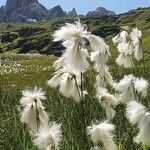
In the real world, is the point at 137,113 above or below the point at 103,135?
above

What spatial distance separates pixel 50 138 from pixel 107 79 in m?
2.75

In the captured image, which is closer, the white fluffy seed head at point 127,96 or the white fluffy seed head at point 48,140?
the white fluffy seed head at point 48,140

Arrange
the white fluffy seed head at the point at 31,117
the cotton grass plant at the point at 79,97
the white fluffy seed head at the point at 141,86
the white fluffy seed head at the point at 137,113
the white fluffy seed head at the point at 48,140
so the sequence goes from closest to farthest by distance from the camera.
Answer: the white fluffy seed head at the point at 137,113
the cotton grass plant at the point at 79,97
the white fluffy seed head at the point at 48,140
the white fluffy seed head at the point at 31,117
the white fluffy seed head at the point at 141,86

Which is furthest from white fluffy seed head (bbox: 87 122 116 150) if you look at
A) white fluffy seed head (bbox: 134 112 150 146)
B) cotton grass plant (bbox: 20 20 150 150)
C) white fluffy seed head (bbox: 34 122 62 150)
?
white fluffy seed head (bbox: 134 112 150 146)

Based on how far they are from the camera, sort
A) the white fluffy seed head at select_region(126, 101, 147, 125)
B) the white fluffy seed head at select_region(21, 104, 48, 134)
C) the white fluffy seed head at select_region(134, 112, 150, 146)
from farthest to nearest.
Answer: the white fluffy seed head at select_region(21, 104, 48, 134), the white fluffy seed head at select_region(126, 101, 147, 125), the white fluffy seed head at select_region(134, 112, 150, 146)

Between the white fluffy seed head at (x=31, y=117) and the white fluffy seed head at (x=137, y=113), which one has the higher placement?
the white fluffy seed head at (x=137, y=113)

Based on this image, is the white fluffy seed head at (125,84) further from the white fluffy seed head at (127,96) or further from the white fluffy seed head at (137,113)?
the white fluffy seed head at (137,113)

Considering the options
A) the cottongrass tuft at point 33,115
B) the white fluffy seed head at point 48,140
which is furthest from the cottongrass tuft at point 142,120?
the cottongrass tuft at point 33,115

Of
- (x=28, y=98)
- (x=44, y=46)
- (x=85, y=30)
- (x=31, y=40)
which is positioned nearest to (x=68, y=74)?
(x=28, y=98)

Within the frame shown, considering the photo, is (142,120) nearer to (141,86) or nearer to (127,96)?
(141,86)

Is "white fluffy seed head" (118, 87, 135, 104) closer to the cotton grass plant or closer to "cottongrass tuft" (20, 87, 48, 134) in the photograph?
the cotton grass plant

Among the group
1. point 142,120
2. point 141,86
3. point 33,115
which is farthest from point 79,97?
point 142,120

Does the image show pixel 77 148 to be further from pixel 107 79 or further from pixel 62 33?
pixel 107 79

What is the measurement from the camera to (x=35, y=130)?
4363mm
